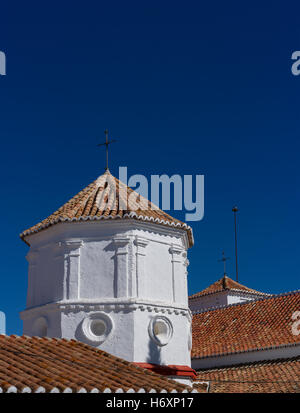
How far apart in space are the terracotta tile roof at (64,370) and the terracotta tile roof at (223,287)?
21078 mm

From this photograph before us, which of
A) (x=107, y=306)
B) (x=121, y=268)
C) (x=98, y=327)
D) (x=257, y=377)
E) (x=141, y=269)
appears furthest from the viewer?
(x=257, y=377)

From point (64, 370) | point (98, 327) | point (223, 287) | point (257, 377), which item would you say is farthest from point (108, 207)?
point (223, 287)

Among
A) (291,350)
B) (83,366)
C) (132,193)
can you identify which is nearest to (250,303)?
(291,350)

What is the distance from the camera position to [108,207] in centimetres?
1688

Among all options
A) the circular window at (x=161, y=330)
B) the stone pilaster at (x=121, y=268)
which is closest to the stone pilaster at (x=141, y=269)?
the stone pilaster at (x=121, y=268)

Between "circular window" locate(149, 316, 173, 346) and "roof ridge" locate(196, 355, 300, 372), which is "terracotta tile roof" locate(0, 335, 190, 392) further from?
"roof ridge" locate(196, 355, 300, 372)

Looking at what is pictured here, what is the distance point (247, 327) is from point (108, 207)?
10230mm

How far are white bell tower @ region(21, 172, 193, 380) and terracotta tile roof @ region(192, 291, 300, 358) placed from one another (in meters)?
6.51

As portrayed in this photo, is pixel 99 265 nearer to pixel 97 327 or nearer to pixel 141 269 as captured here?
pixel 141 269

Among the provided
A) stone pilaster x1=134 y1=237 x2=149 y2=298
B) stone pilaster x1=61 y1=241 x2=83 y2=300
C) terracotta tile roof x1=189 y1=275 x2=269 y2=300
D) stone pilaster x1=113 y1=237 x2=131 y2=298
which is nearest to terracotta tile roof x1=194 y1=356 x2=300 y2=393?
stone pilaster x1=134 y1=237 x2=149 y2=298

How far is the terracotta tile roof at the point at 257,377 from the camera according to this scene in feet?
58.3

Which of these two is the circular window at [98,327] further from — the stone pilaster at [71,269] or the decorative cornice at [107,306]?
the stone pilaster at [71,269]
